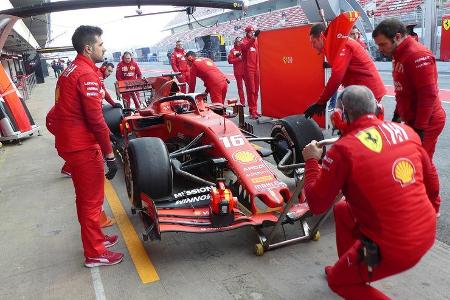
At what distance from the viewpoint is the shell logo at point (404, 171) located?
1.99 meters

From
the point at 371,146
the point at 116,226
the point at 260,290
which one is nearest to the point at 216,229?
the point at 260,290

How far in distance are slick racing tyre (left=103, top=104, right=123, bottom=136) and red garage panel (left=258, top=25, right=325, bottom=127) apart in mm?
3295

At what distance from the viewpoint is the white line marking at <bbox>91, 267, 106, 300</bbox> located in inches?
127

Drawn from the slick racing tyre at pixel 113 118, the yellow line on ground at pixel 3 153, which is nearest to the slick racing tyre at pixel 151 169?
the slick racing tyre at pixel 113 118

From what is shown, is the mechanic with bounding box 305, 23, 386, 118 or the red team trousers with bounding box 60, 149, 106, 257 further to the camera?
the mechanic with bounding box 305, 23, 386, 118

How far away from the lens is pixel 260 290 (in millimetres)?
3105

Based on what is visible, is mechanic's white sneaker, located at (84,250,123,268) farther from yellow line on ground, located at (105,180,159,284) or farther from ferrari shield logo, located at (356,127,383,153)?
ferrari shield logo, located at (356,127,383,153)

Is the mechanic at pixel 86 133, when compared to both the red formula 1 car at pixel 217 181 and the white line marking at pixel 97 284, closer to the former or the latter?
the white line marking at pixel 97 284

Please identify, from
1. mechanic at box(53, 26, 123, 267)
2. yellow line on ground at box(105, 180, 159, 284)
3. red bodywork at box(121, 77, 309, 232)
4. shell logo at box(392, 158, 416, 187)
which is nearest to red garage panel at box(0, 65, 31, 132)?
red bodywork at box(121, 77, 309, 232)

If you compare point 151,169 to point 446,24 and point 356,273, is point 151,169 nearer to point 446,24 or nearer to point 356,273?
point 356,273

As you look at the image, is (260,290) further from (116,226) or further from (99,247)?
(116,226)

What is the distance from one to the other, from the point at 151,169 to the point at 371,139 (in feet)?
7.62

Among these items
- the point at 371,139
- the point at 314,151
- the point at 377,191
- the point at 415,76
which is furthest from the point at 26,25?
the point at 377,191

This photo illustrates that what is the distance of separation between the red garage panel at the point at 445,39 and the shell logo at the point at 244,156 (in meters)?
16.7
